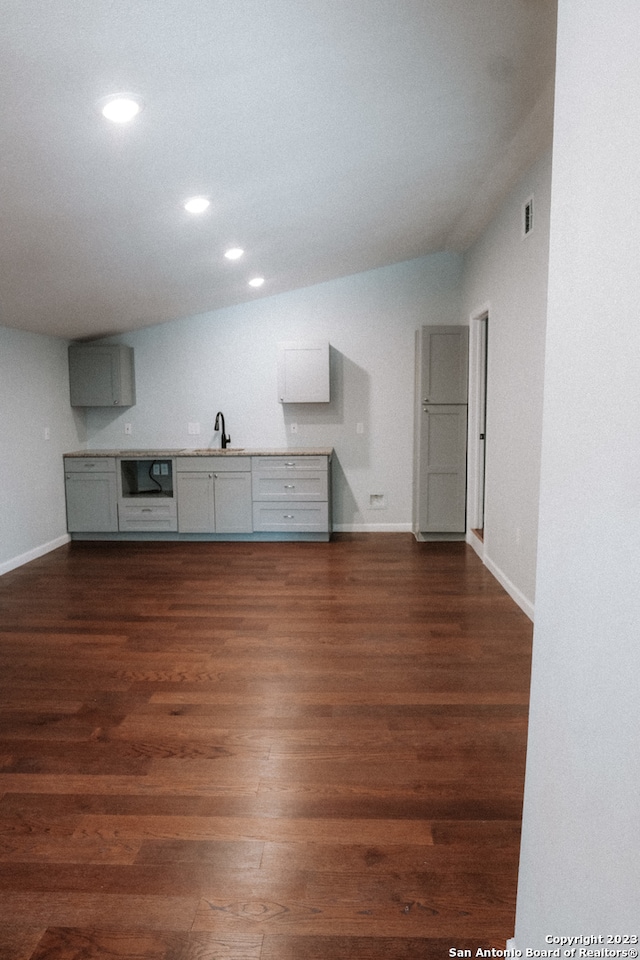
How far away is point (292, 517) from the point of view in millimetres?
6035

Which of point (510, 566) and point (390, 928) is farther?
point (510, 566)

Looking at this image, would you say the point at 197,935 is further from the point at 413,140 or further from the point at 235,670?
the point at 413,140

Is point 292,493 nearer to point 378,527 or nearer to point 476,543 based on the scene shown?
point 378,527

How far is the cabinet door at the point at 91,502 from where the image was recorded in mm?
6066

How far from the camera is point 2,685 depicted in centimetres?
301

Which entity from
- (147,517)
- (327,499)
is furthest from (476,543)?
(147,517)

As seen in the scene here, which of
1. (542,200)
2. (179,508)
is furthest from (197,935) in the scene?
(179,508)

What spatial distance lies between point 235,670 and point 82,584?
211 centimetres

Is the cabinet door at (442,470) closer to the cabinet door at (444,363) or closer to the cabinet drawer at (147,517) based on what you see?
the cabinet door at (444,363)

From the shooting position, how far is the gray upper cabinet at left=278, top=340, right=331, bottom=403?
238 inches

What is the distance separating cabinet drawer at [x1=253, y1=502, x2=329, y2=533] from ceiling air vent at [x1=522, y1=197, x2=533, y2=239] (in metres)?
3.04

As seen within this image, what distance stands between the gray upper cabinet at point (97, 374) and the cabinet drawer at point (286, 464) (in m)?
1.61

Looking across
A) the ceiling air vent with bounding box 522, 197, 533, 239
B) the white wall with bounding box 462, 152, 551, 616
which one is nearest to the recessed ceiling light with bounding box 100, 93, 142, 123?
the white wall with bounding box 462, 152, 551, 616

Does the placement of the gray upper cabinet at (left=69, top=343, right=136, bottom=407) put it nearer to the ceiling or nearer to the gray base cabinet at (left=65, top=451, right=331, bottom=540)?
the gray base cabinet at (left=65, top=451, right=331, bottom=540)
